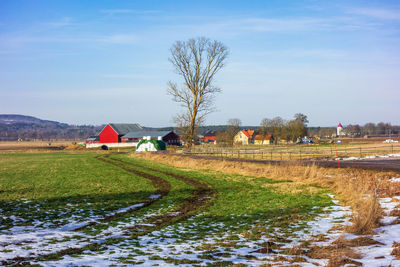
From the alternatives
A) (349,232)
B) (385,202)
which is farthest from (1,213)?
(385,202)

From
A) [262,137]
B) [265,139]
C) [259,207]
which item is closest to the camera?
[259,207]

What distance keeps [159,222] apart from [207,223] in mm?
1639

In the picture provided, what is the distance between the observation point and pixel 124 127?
111 meters

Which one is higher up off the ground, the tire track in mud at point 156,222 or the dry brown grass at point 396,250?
the dry brown grass at point 396,250

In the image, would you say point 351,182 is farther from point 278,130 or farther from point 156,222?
point 278,130

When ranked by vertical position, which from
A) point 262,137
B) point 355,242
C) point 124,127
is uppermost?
point 124,127

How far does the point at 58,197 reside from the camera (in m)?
17.2

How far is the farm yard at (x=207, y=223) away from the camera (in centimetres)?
810

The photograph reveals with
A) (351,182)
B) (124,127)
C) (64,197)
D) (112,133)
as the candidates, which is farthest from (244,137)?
(64,197)

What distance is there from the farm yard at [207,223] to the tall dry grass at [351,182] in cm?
6

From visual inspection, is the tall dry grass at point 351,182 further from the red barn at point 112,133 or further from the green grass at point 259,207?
the red barn at point 112,133

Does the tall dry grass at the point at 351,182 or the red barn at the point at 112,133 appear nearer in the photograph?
the tall dry grass at the point at 351,182

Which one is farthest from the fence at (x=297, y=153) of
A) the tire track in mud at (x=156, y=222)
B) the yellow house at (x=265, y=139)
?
the yellow house at (x=265, y=139)

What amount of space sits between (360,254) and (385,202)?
6.49m
